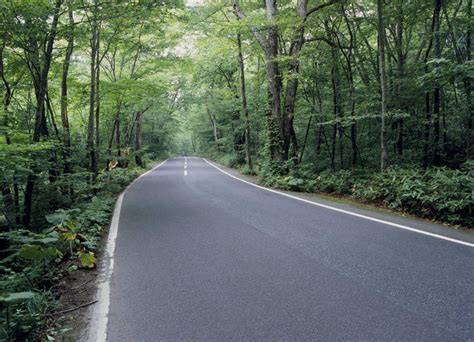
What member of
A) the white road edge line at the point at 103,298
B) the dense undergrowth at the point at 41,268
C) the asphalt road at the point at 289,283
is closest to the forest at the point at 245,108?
the dense undergrowth at the point at 41,268

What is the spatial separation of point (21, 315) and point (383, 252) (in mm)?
4548

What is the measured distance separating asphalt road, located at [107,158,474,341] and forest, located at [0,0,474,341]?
824mm

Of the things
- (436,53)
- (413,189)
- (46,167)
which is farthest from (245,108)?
(46,167)

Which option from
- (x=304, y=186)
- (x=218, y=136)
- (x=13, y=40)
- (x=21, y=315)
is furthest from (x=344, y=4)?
(x=218, y=136)

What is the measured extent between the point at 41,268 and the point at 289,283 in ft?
11.0

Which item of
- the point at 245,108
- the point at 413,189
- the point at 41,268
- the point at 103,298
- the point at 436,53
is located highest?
the point at 436,53

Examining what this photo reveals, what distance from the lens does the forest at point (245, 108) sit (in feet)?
18.1

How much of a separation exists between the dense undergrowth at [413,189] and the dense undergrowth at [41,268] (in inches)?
267

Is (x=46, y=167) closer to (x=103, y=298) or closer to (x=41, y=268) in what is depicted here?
(x=41, y=268)

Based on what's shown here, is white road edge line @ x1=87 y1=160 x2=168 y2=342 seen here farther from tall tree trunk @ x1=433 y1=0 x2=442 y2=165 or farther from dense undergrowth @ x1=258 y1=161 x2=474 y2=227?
tall tree trunk @ x1=433 y1=0 x2=442 y2=165

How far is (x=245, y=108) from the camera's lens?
64.9ft

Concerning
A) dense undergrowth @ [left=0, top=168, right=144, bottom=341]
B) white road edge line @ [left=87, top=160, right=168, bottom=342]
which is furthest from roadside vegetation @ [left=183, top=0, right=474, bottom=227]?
dense undergrowth @ [left=0, top=168, right=144, bottom=341]

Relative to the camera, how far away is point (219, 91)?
2623 centimetres

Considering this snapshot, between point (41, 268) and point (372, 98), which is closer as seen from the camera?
point (41, 268)
